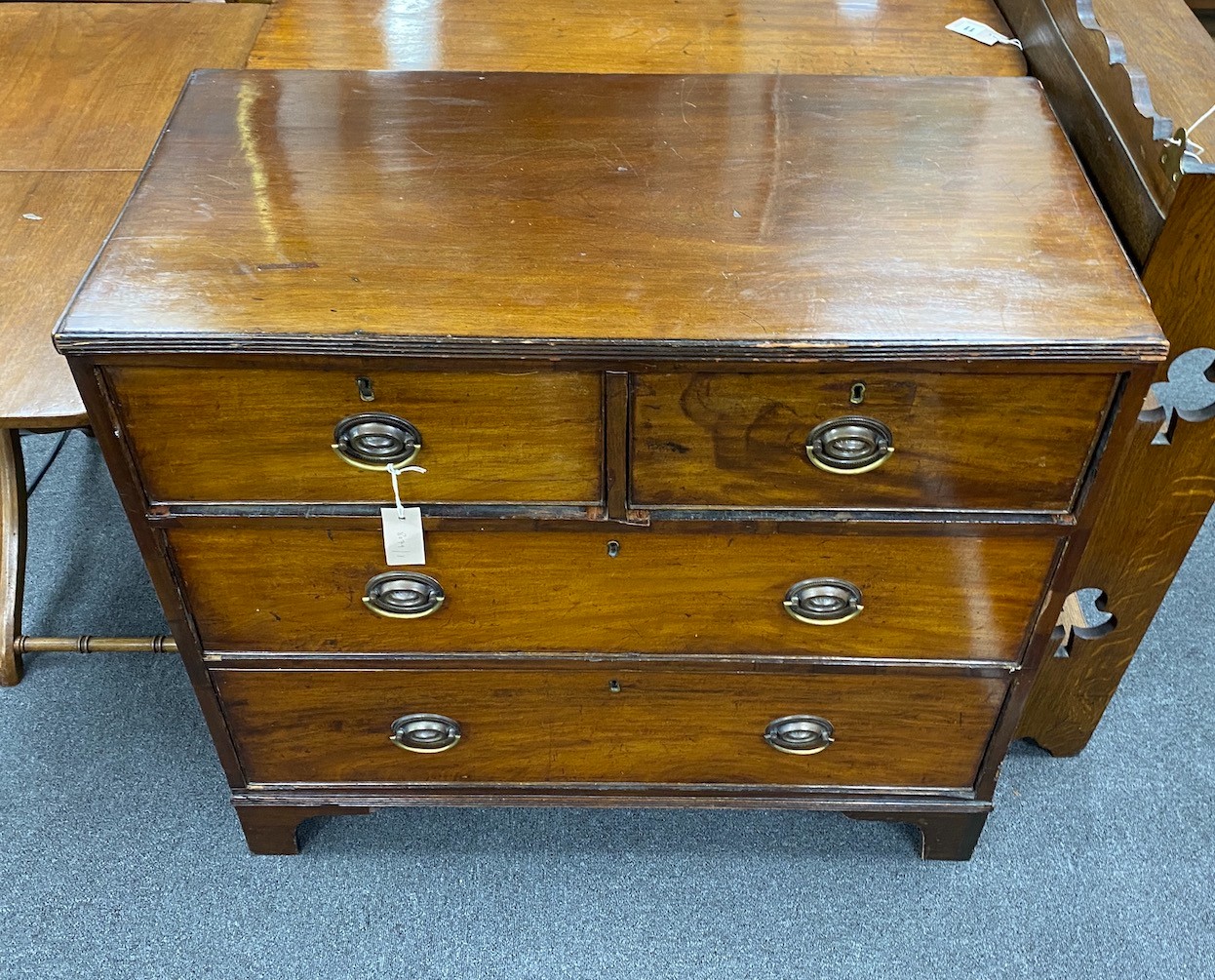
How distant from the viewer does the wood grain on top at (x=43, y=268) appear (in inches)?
52.4

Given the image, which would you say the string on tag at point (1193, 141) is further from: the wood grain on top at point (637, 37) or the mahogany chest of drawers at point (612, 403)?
the wood grain on top at point (637, 37)

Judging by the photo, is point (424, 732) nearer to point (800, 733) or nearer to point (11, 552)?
point (800, 733)

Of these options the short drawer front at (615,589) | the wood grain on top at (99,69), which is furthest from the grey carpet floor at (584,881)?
the wood grain on top at (99,69)

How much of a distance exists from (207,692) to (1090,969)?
3.94ft

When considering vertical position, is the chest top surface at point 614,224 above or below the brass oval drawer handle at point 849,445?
above

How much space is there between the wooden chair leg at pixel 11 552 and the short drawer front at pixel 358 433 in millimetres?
802

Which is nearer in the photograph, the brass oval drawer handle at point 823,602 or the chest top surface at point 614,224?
the chest top surface at point 614,224

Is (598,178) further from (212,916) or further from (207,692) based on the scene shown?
(212,916)

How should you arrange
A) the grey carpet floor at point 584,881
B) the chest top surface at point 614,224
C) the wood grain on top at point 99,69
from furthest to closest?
the wood grain on top at point 99,69
the grey carpet floor at point 584,881
the chest top surface at point 614,224

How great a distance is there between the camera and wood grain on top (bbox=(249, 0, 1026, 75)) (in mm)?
1430

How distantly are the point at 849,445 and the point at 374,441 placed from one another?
464 millimetres

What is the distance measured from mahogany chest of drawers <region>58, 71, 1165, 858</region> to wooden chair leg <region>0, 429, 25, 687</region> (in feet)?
1.90

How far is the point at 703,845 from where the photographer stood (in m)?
1.59

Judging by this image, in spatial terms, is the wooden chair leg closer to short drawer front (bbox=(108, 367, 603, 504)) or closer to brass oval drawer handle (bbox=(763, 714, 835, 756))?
short drawer front (bbox=(108, 367, 603, 504))
